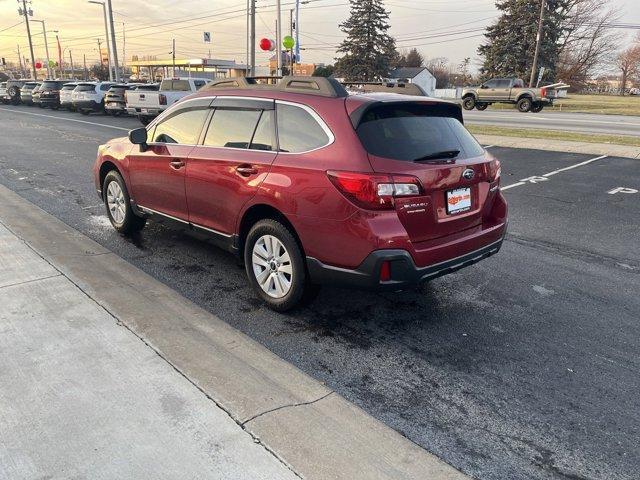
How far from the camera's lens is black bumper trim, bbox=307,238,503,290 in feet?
10.9

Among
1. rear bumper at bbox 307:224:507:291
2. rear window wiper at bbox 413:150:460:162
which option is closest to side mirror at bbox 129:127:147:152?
rear bumper at bbox 307:224:507:291

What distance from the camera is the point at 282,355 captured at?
342cm

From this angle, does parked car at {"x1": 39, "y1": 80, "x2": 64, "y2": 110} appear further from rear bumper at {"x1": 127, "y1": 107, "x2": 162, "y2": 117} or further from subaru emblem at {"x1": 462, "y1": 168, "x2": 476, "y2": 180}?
subaru emblem at {"x1": 462, "y1": 168, "x2": 476, "y2": 180}

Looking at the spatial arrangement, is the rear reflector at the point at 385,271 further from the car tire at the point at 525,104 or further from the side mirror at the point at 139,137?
the car tire at the point at 525,104

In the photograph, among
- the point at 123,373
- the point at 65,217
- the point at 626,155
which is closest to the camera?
the point at 123,373

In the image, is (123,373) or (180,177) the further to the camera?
(180,177)

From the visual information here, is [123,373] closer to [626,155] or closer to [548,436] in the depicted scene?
[548,436]

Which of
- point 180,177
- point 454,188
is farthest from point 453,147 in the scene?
point 180,177

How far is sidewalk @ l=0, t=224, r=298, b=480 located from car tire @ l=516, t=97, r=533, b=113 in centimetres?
3137

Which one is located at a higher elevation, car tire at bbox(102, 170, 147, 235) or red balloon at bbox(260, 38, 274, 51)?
A: red balloon at bbox(260, 38, 274, 51)

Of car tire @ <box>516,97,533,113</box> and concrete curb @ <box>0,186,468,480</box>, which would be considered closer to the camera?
concrete curb @ <box>0,186,468,480</box>

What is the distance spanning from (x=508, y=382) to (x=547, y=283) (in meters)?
1.96

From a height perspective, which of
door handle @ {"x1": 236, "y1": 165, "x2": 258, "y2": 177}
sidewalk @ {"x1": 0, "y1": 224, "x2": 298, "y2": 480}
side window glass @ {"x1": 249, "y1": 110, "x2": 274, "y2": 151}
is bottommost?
sidewalk @ {"x1": 0, "y1": 224, "x2": 298, "y2": 480}

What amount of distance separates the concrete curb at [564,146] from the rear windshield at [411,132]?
10491 millimetres
